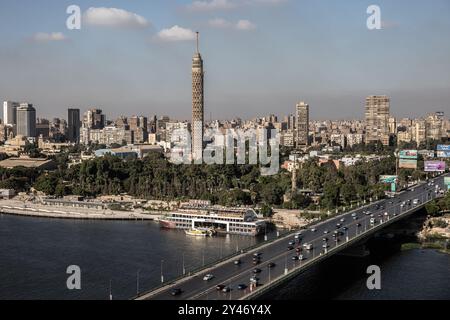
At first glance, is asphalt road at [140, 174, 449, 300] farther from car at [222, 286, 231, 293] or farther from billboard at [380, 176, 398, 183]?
billboard at [380, 176, 398, 183]

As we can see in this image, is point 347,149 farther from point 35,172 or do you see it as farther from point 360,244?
point 360,244

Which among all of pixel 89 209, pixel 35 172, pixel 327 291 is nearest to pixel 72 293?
pixel 327 291

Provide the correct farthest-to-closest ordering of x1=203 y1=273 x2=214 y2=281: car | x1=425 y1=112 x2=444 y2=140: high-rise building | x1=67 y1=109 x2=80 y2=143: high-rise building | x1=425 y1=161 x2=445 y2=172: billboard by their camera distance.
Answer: x1=67 y1=109 x2=80 y2=143: high-rise building → x1=425 y1=112 x2=444 y2=140: high-rise building → x1=425 y1=161 x2=445 y2=172: billboard → x1=203 y1=273 x2=214 y2=281: car

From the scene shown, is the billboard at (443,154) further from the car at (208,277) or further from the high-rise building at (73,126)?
the high-rise building at (73,126)

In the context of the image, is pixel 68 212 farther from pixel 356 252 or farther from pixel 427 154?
pixel 427 154

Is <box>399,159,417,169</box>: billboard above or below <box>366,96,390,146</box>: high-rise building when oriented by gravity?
below

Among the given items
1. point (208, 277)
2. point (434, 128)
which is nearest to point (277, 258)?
point (208, 277)

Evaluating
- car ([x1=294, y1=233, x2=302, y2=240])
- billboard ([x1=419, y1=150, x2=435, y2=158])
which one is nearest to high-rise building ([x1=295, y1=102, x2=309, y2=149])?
billboard ([x1=419, y1=150, x2=435, y2=158])
